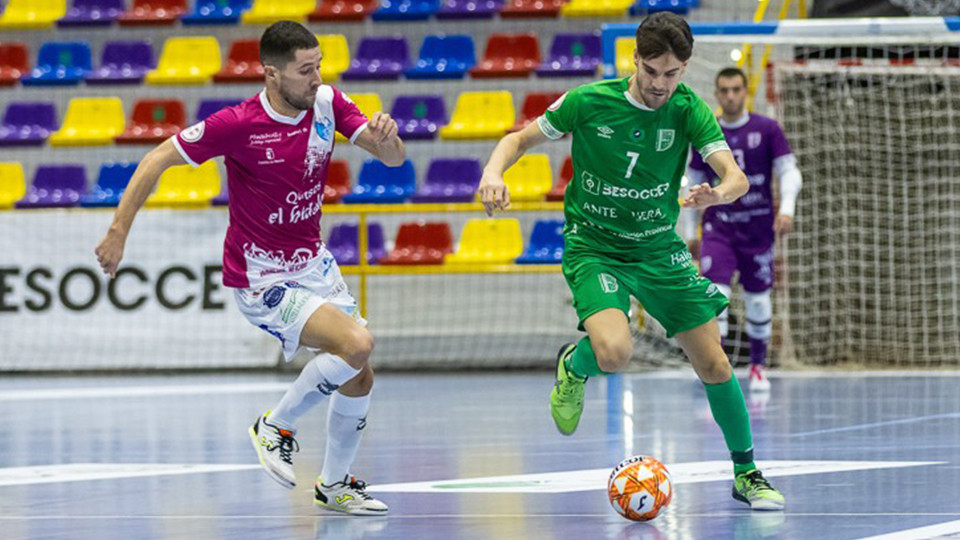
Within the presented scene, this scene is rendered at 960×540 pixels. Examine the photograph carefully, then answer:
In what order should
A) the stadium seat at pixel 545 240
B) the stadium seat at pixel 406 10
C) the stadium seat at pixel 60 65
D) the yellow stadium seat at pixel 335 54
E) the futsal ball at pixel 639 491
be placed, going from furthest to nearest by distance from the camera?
the stadium seat at pixel 60 65 < the stadium seat at pixel 406 10 < the yellow stadium seat at pixel 335 54 < the stadium seat at pixel 545 240 < the futsal ball at pixel 639 491

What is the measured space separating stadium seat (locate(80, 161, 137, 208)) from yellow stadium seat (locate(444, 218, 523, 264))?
3317mm

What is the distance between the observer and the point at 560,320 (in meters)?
13.7

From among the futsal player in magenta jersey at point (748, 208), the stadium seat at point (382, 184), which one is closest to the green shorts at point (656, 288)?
the futsal player in magenta jersey at point (748, 208)

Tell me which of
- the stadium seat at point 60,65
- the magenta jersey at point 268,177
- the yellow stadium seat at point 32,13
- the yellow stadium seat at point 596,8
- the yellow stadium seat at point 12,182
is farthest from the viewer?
the yellow stadium seat at point 32,13

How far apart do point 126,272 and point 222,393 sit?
8.11 feet

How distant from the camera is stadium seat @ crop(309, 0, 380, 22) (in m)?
16.0

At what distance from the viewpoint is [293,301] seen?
6.00 meters

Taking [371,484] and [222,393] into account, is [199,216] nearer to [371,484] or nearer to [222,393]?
[222,393]

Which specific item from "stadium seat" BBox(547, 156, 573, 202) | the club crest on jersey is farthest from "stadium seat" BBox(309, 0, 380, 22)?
the club crest on jersey

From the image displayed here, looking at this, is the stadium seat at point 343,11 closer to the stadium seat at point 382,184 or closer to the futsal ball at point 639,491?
the stadium seat at point 382,184

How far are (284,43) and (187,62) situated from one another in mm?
10306

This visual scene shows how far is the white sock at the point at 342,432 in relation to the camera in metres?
6.03

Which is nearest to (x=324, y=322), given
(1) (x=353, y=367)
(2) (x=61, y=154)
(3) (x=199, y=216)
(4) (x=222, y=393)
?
(1) (x=353, y=367)

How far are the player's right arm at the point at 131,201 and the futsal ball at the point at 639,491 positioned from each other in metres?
2.02
